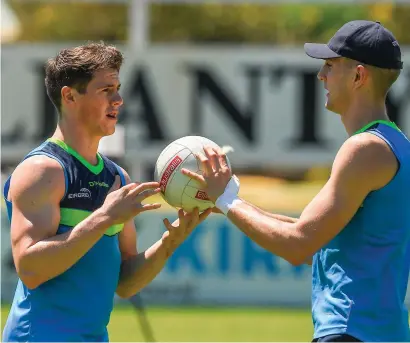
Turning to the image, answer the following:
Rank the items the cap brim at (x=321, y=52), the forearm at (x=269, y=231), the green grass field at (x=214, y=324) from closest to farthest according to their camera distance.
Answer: the forearm at (x=269, y=231)
the cap brim at (x=321, y=52)
the green grass field at (x=214, y=324)

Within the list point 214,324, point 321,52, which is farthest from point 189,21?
point 321,52

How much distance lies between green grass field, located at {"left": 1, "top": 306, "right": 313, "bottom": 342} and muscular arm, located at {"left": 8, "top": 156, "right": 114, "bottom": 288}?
612 cm

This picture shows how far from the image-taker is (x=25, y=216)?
4691 mm

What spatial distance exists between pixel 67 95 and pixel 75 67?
0.14m

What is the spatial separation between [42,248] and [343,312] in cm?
140

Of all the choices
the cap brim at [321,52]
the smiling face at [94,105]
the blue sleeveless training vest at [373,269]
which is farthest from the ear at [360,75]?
the smiling face at [94,105]

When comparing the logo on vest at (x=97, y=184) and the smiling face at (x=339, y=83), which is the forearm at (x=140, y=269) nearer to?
the logo on vest at (x=97, y=184)

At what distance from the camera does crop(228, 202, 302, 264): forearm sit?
4668 millimetres

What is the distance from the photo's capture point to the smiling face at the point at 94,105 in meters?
5.01

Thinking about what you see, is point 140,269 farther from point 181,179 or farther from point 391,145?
point 391,145

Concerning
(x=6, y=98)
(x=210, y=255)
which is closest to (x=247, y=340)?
(x=210, y=255)

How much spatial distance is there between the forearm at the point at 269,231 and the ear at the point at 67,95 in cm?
97

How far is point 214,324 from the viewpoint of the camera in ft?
41.0

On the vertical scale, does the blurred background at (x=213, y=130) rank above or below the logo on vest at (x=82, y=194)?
below
